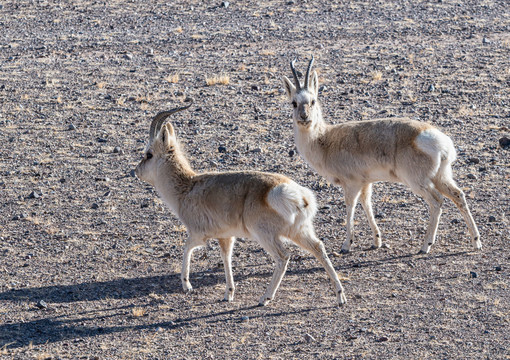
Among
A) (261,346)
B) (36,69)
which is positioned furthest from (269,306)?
(36,69)

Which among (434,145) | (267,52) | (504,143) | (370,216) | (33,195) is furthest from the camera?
(267,52)

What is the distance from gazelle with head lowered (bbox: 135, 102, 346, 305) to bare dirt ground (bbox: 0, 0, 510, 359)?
25.7 inches

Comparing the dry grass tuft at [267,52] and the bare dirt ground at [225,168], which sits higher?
the dry grass tuft at [267,52]

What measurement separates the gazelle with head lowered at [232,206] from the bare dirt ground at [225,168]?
65cm

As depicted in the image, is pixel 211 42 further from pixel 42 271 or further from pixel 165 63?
pixel 42 271

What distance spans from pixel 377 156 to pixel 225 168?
4210 millimetres

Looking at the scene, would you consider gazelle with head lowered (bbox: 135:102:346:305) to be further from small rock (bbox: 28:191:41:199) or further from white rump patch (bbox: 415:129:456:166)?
small rock (bbox: 28:191:41:199)

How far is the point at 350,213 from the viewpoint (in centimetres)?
1200

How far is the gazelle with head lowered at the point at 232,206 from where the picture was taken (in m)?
9.66

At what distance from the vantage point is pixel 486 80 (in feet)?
67.1

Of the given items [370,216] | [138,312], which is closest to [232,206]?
[138,312]

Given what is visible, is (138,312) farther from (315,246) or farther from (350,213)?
(350,213)

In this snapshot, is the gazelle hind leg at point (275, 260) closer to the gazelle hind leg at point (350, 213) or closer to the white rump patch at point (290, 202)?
the white rump patch at point (290, 202)

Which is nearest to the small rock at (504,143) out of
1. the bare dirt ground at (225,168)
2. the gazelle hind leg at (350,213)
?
the bare dirt ground at (225,168)
